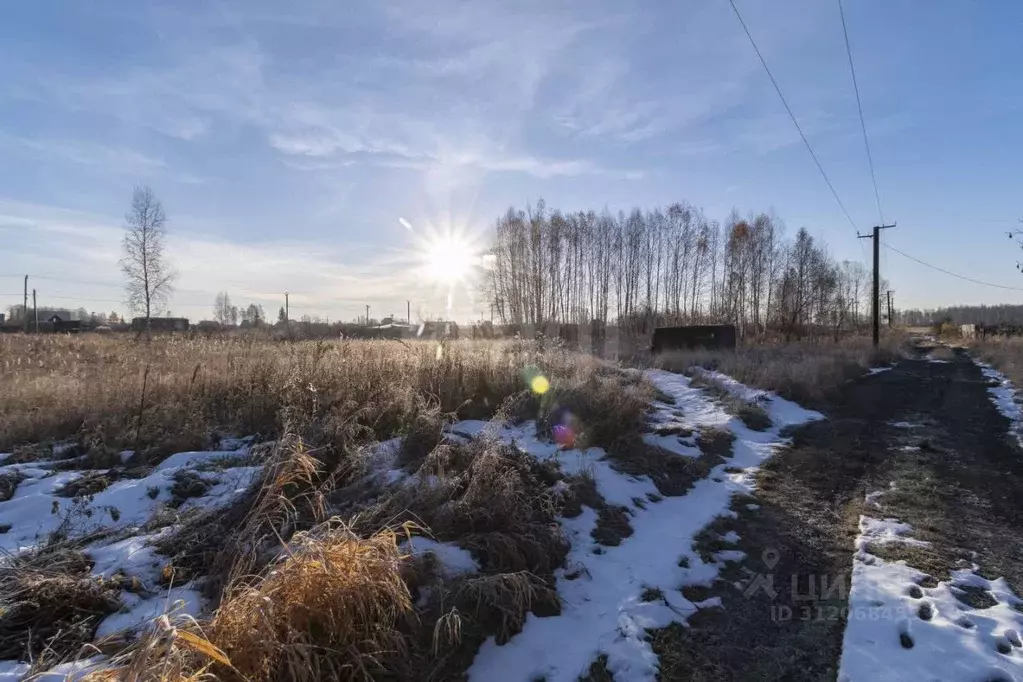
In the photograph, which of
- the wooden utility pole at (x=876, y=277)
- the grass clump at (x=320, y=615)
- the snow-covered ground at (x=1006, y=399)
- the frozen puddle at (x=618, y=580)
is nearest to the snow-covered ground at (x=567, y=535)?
the frozen puddle at (x=618, y=580)

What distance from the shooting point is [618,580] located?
13.1 feet

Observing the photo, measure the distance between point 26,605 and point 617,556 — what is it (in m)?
3.74

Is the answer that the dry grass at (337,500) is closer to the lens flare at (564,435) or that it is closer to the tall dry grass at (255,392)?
the tall dry grass at (255,392)

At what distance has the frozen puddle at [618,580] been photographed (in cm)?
306

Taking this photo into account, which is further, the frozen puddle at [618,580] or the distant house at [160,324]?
the distant house at [160,324]

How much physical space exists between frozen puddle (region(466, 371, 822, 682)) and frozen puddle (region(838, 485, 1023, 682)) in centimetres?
90

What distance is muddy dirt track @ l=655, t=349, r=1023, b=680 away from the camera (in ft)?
10.6

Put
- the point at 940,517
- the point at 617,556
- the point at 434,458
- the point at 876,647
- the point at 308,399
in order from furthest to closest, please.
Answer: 1. the point at 308,399
2. the point at 940,517
3. the point at 434,458
4. the point at 617,556
5. the point at 876,647

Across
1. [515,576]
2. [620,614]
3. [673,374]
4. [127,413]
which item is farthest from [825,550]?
[673,374]

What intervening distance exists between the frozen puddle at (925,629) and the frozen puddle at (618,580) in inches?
35.4

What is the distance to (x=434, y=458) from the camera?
4.89 m

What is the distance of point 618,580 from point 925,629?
1.86 meters

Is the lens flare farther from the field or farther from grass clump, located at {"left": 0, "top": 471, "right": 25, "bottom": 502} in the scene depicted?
grass clump, located at {"left": 0, "top": 471, "right": 25, "bottom": 502}

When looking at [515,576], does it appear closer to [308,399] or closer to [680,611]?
[680,611]
